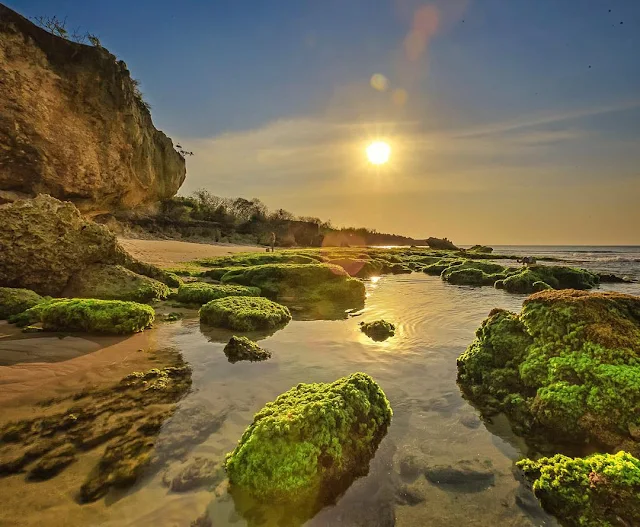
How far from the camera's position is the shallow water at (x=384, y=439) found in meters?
2.56

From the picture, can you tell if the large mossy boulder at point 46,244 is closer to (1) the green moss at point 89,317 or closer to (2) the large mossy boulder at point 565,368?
(1) the green moss at point 89,317

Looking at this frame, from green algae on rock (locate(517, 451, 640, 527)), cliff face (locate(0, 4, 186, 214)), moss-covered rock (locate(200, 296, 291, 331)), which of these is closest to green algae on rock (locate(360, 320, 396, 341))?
moss-covered rock (locate(200, 296, 291, 331))

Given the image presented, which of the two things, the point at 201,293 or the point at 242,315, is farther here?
the point at 201,293

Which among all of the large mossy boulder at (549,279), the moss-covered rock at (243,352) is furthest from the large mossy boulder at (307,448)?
the large mossy boulder at (549,279)

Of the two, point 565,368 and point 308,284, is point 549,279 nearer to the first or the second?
point 308,284

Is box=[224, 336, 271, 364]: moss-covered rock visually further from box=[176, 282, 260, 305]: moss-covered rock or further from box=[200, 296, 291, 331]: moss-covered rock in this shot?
Answer: box=[176, 282, 260, 305]: moss-covered rock

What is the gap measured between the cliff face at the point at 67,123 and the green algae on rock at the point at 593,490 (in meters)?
14.6

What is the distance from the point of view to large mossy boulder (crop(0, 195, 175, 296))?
8719 millimetres

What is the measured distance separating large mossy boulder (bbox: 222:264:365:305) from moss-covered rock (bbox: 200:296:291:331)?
3631 millimetres

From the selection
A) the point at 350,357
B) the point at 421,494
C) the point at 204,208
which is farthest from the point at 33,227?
the point at 204,208

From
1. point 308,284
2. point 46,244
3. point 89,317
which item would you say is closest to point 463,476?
point 89,317

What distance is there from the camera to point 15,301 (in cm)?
761

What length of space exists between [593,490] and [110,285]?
429 inches

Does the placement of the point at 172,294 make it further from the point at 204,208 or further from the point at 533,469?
the point at 204,208
